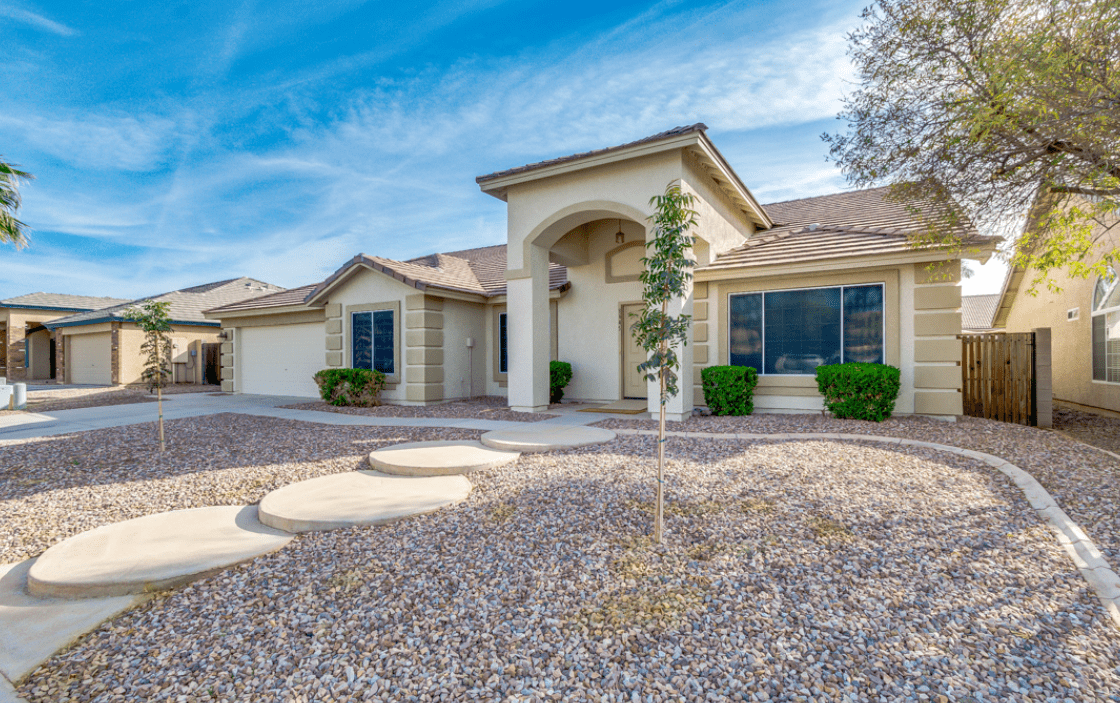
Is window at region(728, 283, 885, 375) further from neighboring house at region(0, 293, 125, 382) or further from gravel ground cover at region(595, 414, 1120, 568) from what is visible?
neighboring house at region(0, 293, 125, 382)

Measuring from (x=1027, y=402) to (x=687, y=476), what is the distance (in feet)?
25.7

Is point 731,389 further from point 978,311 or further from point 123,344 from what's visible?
point 978,311

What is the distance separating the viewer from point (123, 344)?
64.3 ft

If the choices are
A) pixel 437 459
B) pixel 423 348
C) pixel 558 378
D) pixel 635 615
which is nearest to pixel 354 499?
pixel 437 459

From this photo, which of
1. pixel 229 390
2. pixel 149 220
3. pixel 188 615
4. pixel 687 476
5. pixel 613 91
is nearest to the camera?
pixel 188 615

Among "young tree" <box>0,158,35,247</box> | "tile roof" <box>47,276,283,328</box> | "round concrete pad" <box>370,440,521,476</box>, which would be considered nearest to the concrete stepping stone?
"round concrete pad" <box>370,440,521,476</box>

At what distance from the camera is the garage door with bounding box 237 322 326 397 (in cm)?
1510

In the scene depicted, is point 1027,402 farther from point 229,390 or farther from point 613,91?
point 229,390

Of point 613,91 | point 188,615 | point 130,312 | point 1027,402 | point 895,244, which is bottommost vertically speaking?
point 188,615

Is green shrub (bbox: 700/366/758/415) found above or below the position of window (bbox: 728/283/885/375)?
below

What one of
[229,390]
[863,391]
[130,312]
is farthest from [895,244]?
[229,390]

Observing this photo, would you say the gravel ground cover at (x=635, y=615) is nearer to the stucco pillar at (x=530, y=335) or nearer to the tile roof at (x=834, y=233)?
the tile roof at (x=834, y=233)

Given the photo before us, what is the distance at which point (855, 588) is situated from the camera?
9.84ft

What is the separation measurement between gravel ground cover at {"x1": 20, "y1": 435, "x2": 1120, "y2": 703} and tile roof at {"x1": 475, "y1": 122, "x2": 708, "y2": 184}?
675cm
